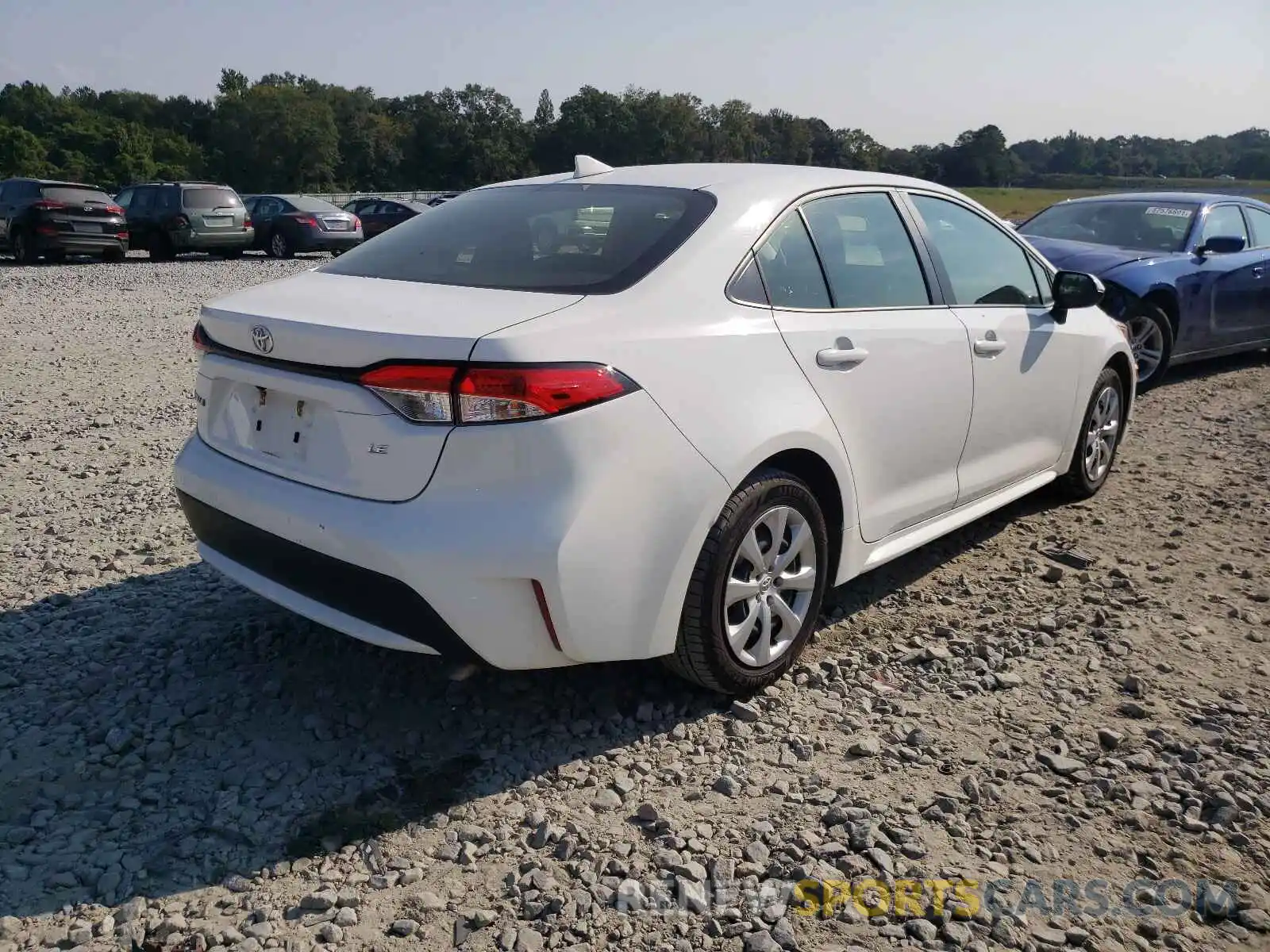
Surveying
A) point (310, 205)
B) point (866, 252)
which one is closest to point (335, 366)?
point (866, 252)

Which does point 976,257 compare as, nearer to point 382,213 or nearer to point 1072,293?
point 1072,293

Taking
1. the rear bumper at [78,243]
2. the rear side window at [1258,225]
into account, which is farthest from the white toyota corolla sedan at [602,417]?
the rear bumper at [78,243]

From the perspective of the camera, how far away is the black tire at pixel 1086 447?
16.6 feet

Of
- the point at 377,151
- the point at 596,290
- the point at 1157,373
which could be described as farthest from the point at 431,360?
the point at 377,151

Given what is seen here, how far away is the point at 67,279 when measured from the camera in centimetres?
1617

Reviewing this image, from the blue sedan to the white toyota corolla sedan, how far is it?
4.52 metres

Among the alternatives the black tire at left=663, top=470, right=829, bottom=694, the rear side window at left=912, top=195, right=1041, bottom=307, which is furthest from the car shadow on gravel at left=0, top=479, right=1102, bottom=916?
the rear side window at left=912, top=195, right=1041, bottom=307

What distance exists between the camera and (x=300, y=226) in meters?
21.4

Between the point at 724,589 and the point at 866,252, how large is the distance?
1.41 metres

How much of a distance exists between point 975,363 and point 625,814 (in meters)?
2.27

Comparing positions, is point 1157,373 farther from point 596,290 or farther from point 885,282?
point 596,290

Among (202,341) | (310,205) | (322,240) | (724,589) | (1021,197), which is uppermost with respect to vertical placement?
(1021,197)

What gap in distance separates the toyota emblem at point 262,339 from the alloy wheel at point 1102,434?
390 centimetres

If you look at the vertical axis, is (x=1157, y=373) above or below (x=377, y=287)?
below
